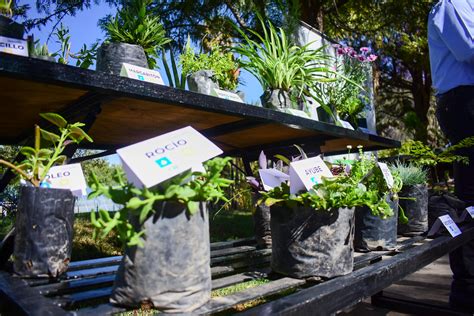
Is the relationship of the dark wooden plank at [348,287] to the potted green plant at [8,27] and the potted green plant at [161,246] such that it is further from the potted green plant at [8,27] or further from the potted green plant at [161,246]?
the potted green plant at [8,27]

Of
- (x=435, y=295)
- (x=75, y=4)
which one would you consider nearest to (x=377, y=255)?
(x=435, y=295)

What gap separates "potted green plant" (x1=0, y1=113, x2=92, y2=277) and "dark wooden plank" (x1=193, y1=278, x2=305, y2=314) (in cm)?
44

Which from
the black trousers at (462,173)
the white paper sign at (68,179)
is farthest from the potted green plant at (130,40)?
the black trousers at (462,173)

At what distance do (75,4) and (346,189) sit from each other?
4.37 m

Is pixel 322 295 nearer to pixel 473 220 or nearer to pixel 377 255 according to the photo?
pixel 377 255

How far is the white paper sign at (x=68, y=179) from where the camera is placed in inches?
41.1

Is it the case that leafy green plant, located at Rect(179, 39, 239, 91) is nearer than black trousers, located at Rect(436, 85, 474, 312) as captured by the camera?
Yes

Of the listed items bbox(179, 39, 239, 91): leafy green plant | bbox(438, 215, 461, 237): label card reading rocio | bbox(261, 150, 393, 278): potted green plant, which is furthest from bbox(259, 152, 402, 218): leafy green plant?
bbox(179, 39, 239, 91): leafy green plant

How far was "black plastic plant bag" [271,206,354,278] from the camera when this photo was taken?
103cm

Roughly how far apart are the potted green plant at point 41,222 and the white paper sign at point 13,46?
0.21m

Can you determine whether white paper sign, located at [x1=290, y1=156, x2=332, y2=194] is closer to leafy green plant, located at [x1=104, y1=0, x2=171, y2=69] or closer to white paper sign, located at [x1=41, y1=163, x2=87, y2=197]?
white paper sign, located at [x1=41, y1=163, x2=87, y2=197]

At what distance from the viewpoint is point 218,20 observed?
544cm

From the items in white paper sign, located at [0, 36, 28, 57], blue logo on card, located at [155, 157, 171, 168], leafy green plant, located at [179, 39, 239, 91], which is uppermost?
leafy green plant, located at [179, 39, 239, 91]

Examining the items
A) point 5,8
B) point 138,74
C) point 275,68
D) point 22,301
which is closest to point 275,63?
point 275,68
